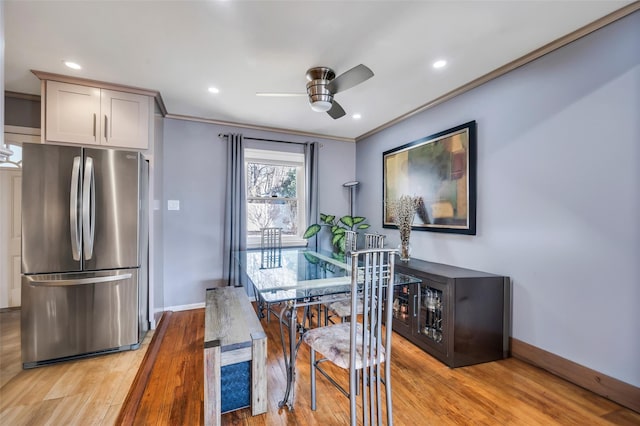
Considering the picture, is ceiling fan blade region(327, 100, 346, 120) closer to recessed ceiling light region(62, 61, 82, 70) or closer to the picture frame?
the picture frame

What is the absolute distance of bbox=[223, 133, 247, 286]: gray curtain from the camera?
12.0 ft

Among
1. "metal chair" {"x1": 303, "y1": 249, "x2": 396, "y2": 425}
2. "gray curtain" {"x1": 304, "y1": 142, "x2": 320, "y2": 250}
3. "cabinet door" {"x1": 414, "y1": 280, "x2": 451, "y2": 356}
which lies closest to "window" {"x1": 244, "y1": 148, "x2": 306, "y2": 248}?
"gray curtain" {"x1": 304, "y1": 142, "x2": 320, "y2": 250}

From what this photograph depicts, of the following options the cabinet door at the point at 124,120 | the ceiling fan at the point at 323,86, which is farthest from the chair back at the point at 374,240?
the cabinet door at the point at 124,120

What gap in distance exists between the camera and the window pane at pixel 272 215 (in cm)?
412

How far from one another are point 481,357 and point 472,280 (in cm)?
67

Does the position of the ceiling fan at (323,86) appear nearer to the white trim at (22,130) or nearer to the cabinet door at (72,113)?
the cabinet door at (72,113)

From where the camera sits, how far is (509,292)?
2.36 meters

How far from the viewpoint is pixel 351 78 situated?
202 cm

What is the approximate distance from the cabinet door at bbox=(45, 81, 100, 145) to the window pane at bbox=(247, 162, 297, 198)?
1878mm

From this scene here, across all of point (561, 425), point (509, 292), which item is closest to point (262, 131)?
point (509, 292)

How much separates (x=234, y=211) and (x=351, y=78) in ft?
7.93

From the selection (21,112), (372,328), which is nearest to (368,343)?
(372,328)

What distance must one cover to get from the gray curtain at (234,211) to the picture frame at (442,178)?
2.17 meters

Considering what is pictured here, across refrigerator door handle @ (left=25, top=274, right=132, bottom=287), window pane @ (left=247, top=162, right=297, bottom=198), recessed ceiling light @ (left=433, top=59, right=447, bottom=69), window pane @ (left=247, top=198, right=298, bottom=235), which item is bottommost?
refrigerator door handle @ (left=25, top=274, right=132, bottom=287)
